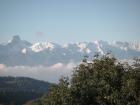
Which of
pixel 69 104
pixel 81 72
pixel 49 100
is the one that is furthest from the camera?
pixel 81 72

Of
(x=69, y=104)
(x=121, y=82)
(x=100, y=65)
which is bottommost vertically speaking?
(x=69, y=104)

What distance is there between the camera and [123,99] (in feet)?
194

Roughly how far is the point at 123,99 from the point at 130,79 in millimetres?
4523

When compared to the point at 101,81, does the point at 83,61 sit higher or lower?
higher

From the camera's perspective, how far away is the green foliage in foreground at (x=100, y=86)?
58.9m

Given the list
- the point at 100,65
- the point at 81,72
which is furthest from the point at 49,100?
A: the point at 100,65

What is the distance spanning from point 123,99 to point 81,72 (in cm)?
1211

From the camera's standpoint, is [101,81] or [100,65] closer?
[101,81]

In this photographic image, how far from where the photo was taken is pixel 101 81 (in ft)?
207

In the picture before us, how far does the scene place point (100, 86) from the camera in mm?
63500

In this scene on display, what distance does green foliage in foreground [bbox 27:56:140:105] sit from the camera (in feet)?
193

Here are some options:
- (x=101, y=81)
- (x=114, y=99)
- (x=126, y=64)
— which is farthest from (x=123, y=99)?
(x=126, y=64)

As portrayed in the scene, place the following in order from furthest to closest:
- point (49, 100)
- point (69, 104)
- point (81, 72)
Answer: point (81, 72) < point (49, 100) < point (69, 104)

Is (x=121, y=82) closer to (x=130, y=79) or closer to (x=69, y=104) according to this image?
(x=130, y=79)
